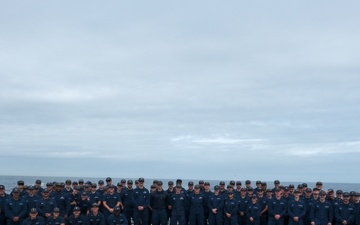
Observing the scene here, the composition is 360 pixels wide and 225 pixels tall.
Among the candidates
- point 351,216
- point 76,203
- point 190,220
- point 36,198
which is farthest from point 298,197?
point 36,198

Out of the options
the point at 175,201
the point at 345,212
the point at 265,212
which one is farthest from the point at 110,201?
the point at 345,212

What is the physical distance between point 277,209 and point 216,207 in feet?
8.58

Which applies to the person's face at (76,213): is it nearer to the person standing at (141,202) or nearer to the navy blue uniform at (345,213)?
the person standing at (141,202)

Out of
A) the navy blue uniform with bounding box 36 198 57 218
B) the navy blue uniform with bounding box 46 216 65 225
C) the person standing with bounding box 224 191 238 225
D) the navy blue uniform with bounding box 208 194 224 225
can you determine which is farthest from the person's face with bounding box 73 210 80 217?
the person standing with bounding box 224 191 238 225

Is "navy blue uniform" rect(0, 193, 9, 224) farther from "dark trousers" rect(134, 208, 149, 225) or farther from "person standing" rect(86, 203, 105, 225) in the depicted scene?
"dark trousers" rect(134, 208, 149, 225)

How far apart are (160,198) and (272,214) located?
487 cm

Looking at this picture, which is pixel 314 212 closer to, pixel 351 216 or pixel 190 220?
pixel 351 216

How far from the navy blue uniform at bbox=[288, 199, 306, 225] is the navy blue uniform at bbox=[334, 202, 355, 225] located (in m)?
1.37

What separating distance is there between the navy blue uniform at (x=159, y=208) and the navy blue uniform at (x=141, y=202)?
1.14 ft

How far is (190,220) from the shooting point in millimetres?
22438

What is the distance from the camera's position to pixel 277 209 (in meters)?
21.0

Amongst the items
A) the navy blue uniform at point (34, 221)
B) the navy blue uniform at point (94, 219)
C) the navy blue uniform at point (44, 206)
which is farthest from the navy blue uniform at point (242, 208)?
the navy blue uniform at point (34, 221)

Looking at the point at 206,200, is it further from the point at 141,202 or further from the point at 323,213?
the point at 323,213

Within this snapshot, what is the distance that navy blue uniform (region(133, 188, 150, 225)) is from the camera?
2200cm
